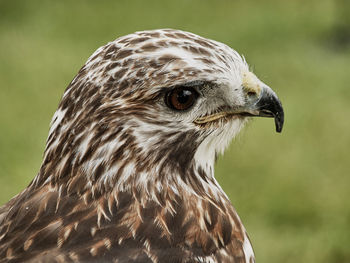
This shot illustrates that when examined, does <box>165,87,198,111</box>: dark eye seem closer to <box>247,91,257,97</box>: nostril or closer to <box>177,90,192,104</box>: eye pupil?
<box>177,90,192,104</box>: eye pupil

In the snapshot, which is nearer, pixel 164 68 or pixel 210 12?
pixel 164 68

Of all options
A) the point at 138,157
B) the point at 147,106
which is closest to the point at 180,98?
the point at 147,106

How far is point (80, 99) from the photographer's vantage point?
2.77 m

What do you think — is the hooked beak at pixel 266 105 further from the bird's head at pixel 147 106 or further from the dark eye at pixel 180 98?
the dark eye at pixel 180 98

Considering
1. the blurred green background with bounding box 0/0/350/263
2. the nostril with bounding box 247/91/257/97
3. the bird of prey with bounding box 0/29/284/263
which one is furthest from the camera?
the blurred green background with bounding box 0/0/350/263

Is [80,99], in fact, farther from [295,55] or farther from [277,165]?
[295,55]

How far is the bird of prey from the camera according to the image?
2.69 meters

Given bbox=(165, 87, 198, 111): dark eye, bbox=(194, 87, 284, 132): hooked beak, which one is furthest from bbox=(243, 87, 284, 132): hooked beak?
bbox=(165, 87, 198, 111): dark eye

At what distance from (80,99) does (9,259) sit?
640 millimetres

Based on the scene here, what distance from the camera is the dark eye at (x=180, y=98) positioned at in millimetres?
2756

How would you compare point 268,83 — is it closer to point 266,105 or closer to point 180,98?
point 266,105

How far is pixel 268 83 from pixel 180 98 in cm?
619

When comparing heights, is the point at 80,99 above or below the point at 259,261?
above

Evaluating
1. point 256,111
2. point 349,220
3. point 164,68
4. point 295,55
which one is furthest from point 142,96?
point 295,55
